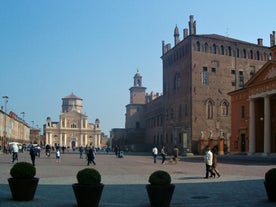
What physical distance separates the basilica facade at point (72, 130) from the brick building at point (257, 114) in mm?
89579

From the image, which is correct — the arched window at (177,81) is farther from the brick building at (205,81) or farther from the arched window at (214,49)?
the arched window at (214,49)

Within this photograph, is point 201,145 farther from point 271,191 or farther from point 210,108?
point 271,191

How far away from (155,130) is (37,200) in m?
75.7

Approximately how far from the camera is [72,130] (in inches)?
5453

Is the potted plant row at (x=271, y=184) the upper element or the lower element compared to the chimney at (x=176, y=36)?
lower

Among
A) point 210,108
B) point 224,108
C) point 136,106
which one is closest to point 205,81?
point 210,108

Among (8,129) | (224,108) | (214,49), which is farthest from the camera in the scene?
(8,129)

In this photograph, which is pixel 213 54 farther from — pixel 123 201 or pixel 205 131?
pixel 123 201

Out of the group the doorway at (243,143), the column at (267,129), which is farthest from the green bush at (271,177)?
the doorway at (243,143)

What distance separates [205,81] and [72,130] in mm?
83538

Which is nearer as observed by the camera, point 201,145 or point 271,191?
point 271,191

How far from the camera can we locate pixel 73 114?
139000 mm

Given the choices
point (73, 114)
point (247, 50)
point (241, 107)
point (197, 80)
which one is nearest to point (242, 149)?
point (241, 107)

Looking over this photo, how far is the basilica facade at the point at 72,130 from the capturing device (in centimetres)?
13625
